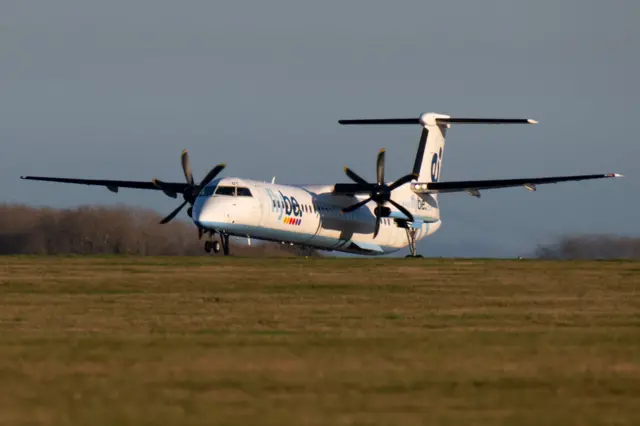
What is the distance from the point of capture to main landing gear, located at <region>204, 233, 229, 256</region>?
1864 inches

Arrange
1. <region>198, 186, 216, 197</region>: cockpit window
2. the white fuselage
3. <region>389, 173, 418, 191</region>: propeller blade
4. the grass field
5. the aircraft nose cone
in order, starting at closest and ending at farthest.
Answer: the grass field < the aircraft nose cone < the white fuselage < <region>198, 186, 216, 197</region>: cockpit window < <region>389, 173, 418, 191</region>: propeller blade

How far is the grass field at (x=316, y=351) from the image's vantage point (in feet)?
34.6

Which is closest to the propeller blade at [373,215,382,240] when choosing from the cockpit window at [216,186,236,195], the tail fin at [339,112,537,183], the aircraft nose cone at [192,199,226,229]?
the tail fin at [339,112,537,183]

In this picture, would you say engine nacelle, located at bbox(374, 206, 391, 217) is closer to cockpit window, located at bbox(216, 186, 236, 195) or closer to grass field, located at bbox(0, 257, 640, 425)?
cockpit window, located at bbox(216, 186, 236, 195)

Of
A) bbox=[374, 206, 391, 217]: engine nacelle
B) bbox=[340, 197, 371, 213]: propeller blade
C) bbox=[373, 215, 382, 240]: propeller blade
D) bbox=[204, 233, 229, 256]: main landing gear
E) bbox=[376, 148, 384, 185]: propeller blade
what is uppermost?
bbox=[376, 148, 384, 185]: propeller blade

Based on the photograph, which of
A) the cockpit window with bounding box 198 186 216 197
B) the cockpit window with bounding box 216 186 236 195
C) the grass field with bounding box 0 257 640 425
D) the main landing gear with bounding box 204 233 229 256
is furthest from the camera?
the main landing gear with bounding box 204 233 229 256

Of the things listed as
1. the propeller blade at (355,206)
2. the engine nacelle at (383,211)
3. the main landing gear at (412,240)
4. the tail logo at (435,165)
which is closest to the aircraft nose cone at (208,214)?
the propeller blade at (355,206)

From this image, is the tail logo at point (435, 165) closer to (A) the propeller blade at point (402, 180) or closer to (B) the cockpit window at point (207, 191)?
(A) the propeller blade at point (402, 180)

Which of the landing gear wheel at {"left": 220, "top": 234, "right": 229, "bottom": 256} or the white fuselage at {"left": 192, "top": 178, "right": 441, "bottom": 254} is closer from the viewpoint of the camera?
the white fuselage at {"left": 192, "top": 178, "right": 441, "bottom": 254}

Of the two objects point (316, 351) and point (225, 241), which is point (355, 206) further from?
point (316, 351)

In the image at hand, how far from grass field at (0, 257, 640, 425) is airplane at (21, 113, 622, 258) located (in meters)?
17.6

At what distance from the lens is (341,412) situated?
10359 millimetres

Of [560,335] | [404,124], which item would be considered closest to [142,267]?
[560,335]

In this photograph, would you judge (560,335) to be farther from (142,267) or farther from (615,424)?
(142,267)
